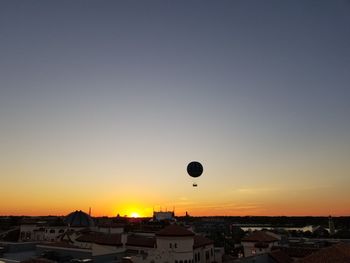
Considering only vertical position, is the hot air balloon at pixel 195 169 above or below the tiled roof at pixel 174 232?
above

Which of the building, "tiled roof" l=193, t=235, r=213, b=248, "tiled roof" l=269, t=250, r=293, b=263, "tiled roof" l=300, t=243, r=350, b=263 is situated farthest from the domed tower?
"tiled roof" l=300, t=243, r=350, b=263

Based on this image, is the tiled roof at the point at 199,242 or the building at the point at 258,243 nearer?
the tiled roof at the point at 199,242

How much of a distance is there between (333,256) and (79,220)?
89.9m

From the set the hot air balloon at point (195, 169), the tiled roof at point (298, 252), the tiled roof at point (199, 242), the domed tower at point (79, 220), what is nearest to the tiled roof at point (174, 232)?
the tiled roof at point (199, 242)

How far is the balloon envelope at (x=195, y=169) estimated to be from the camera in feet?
177

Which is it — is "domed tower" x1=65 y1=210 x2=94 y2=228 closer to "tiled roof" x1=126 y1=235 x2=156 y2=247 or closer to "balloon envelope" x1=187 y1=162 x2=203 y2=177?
"tiled roof" x1=126 y1=235 x2=156 y2=247

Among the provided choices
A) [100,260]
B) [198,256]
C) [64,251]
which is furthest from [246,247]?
[64,251]

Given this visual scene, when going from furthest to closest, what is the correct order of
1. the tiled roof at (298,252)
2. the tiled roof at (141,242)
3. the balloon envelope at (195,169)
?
the balloon envelope at (195,169)
the tiled roof at (141,242)
the tiled roof at (298,252)

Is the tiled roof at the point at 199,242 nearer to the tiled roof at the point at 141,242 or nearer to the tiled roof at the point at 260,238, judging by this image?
the tiled roof at the point at 141,242

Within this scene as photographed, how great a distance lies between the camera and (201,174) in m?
54.4

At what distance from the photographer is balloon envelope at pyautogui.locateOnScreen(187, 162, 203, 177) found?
5388 centimetres

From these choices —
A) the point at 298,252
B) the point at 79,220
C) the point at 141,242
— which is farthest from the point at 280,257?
the point at 79,220

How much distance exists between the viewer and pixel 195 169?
53.9m

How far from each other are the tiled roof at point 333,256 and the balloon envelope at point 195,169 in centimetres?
2391
